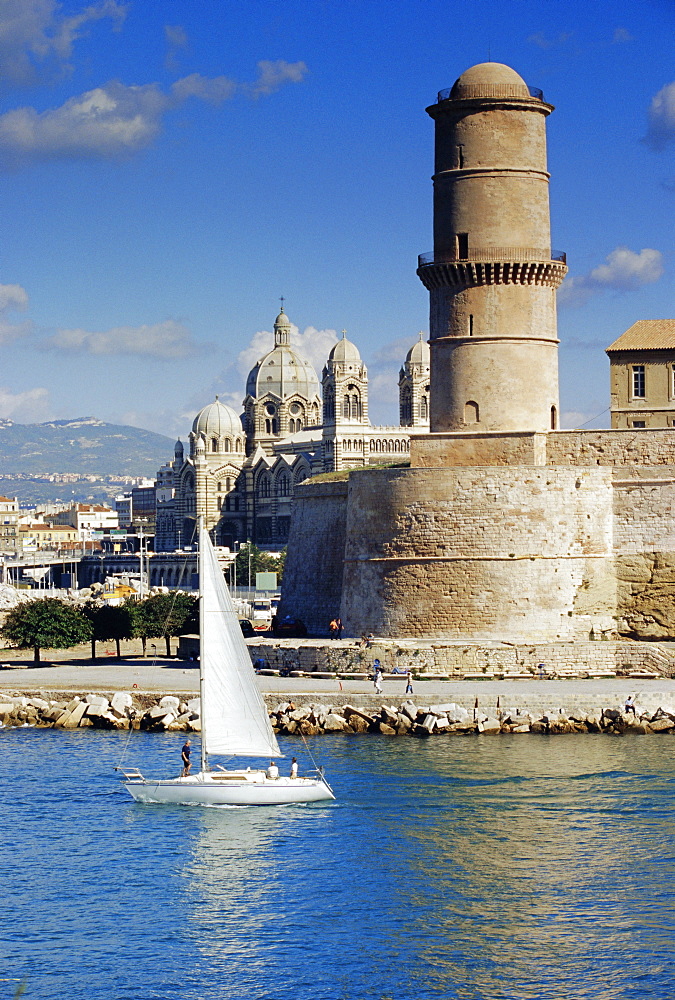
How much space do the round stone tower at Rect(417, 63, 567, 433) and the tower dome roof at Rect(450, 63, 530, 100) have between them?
0.02m

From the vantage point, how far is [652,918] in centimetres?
2102

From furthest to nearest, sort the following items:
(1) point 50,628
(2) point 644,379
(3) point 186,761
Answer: (1) point 50,628, (2) point 644,379, (3) point 186,761

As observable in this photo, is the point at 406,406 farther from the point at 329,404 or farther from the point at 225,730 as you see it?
the point at 225,730

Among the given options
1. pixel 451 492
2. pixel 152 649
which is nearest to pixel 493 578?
pixel 451 492

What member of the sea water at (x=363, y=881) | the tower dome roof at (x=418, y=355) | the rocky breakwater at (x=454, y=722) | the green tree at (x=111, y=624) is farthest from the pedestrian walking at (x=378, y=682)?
the tower dome roof at (x=418, y=355)

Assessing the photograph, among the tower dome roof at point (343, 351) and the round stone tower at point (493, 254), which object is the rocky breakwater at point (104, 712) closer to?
the round stone tower at point (493, 254)

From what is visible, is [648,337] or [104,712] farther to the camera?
[648,337]

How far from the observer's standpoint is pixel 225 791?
1077 inches

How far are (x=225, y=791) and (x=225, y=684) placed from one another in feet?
6.79

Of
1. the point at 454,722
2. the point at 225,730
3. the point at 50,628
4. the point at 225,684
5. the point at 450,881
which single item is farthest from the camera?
the point at 50,628

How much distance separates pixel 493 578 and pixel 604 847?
1334cm

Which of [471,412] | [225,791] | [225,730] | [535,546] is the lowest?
[225,791]

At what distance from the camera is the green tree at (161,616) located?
50.9 metres

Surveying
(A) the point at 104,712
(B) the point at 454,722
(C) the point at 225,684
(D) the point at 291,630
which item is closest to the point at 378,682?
(B) the point at 454,722
